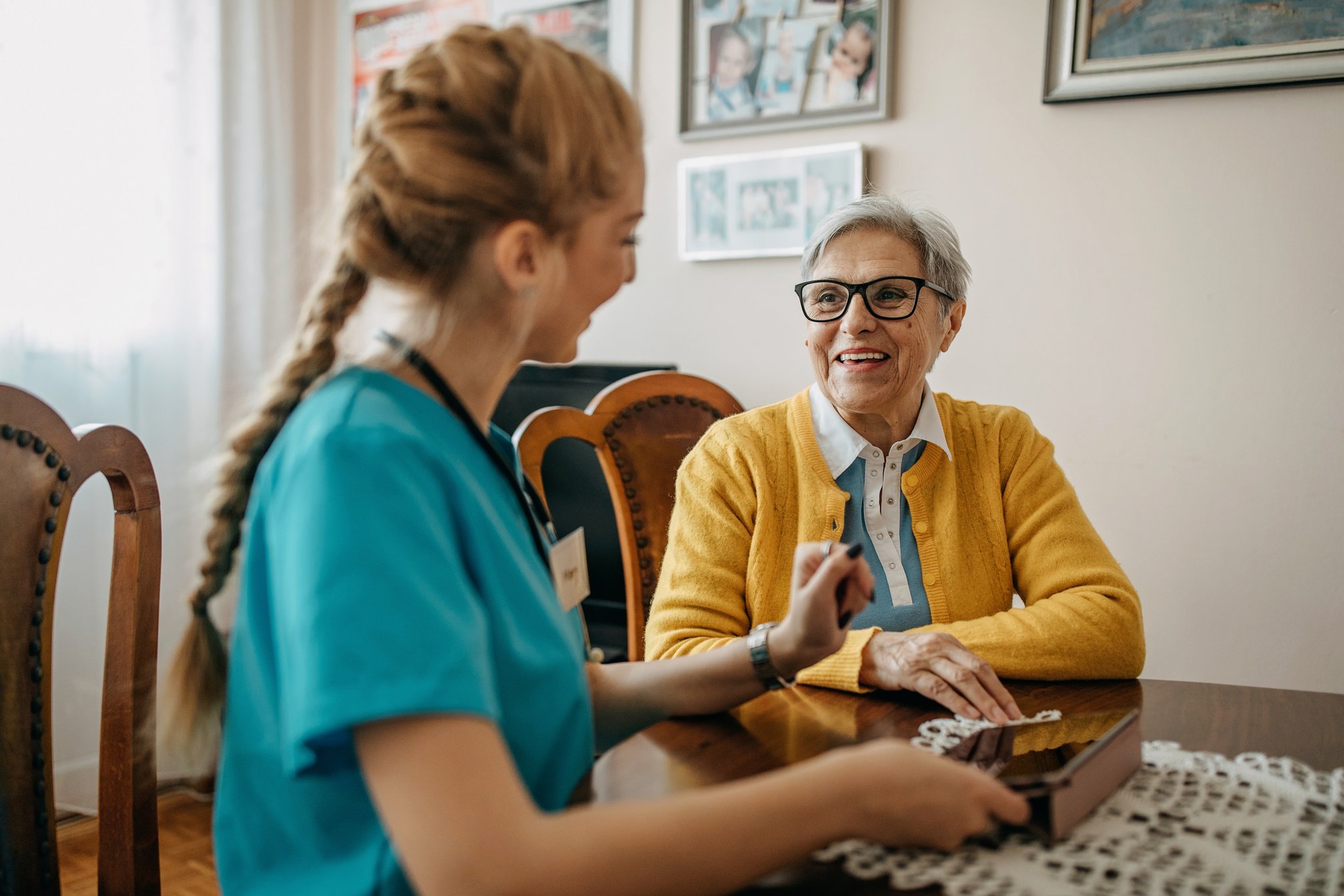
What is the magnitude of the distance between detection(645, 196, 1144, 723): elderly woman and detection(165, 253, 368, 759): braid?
2.22ft

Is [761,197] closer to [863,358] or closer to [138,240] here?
[863,358]

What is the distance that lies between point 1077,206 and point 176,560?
2441mm

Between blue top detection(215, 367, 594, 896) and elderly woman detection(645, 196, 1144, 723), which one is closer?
blue top detection(215, 367, 594, 896)

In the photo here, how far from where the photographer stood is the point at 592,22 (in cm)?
279

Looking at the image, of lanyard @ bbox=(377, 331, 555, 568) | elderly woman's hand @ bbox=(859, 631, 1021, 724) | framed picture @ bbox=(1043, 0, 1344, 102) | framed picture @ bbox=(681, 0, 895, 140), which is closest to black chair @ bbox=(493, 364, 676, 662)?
framed picture @ bbox=(681, 0, 895, 140)

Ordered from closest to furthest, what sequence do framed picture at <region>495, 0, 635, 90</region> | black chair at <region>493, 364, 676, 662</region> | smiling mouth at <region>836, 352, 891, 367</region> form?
smiling mouth at <region>836, 352, 891, 367</region>, black chair at <region>493, 364, 676, 662</region>, framed picture at <region>495, 0, 635, 90</region>

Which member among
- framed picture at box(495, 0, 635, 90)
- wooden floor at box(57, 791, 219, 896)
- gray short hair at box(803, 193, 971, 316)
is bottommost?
wooden floor at box(57, 791, 219, 896)

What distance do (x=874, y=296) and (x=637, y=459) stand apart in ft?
1.67

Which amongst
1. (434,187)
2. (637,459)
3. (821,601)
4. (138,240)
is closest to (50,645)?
(434,187)

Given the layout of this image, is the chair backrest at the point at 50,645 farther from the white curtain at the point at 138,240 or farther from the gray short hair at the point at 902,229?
the white curtain at the point at 138,240

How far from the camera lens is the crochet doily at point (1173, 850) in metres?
0.69

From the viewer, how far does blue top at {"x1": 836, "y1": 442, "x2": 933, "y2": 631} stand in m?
1.53

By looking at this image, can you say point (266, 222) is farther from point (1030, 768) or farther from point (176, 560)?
point (1030, 768)

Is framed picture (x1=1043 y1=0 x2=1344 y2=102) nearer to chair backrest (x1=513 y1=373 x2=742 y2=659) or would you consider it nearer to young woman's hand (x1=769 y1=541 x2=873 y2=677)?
chair backrest (x1=513 y1=373 x2=742 y2=659)
